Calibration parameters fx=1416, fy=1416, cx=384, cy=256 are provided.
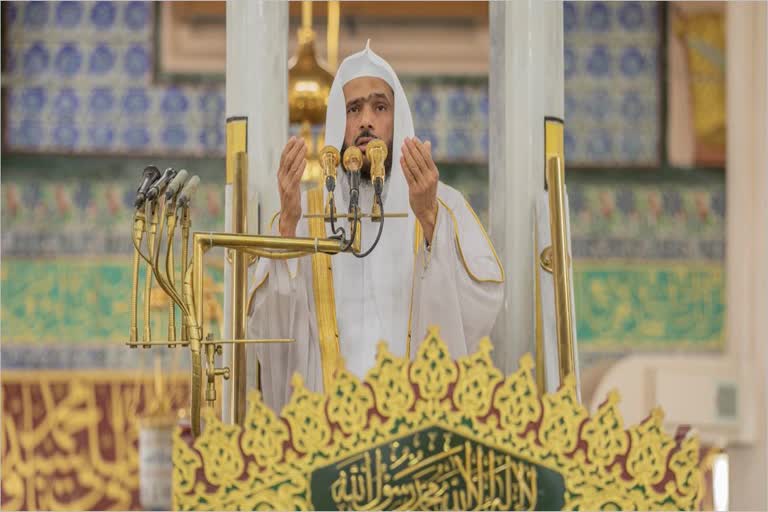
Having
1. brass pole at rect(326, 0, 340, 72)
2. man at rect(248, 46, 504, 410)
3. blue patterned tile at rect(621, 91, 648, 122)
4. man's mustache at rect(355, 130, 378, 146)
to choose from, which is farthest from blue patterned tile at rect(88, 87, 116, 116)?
man's mustache at rect(355, 130, 378, 146)

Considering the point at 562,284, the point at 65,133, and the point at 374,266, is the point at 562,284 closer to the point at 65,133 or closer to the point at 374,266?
the point at 374,266

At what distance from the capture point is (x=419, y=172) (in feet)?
10.4

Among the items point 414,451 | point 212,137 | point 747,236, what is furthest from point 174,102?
point 414,451

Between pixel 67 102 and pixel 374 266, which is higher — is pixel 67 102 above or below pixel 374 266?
above

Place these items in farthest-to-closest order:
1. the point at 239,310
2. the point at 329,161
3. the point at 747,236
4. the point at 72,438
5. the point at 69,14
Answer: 1. the point at 69,14
2. the point at 72,438
3. the point at 747,236
4. the point at 239,310
5. the point at 329,161

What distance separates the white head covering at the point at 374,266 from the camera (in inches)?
133

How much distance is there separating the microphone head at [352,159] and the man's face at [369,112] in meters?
0.20

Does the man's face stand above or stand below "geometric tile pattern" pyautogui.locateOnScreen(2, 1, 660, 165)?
below

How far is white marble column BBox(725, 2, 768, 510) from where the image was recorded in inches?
288

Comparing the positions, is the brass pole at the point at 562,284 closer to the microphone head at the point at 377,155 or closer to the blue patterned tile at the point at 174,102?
the microphone head at the point at 377,155

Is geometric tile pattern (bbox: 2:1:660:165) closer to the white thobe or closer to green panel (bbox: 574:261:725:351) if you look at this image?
green panel (bbox: 574:261:725:351)

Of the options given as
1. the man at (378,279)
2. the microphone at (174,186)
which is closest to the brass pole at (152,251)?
the microphone at (174,186)

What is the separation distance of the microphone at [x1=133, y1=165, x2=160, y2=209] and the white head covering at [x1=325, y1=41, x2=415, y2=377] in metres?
0.61

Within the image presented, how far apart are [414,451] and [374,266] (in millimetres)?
824
